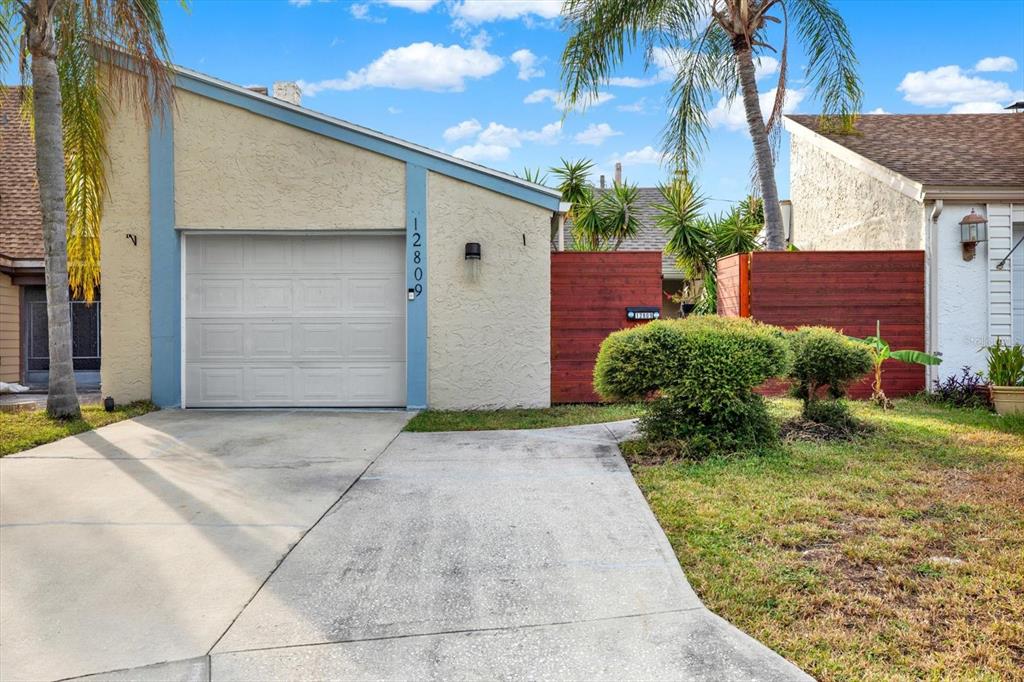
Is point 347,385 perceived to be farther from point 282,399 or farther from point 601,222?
point 601,222

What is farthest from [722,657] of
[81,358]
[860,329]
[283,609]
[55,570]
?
[81,358]

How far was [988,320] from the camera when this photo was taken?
9266 mm

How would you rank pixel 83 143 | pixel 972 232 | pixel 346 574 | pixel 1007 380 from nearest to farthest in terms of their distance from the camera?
pixel 346 574 → pixel 1007 380 → pixel 83 143 → pixel 972 232

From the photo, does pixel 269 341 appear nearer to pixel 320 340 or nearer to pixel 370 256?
pixel 320 340

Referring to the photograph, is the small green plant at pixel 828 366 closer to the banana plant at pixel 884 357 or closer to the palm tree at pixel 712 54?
the banana plant at pixel 884 357

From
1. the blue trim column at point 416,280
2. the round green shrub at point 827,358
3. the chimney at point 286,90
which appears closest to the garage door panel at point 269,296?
the blue trim column at point 416,280

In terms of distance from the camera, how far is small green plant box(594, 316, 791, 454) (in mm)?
5723

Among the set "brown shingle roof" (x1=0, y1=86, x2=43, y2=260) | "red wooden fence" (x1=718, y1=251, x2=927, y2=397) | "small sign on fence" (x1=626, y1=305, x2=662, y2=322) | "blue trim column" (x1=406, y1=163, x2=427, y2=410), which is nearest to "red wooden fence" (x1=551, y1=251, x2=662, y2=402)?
"small sign on fence" (x1=626, y1=305, x2=662, y2=322)

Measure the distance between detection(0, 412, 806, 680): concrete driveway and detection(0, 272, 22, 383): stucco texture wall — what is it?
7.85 m

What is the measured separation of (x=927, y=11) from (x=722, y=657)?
13517 millimetres

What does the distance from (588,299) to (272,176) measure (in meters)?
4.59

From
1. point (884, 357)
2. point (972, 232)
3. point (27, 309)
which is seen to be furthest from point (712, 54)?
point (27, 309)

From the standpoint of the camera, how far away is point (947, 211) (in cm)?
927

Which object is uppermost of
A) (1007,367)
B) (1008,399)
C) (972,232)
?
(972,232)
